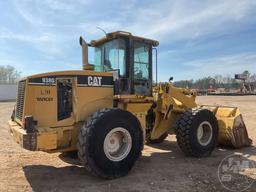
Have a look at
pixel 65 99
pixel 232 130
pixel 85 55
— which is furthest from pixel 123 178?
pixel 232 130

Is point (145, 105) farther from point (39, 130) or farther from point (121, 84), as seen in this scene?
point (39, 130)

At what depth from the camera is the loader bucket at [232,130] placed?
9258 mm

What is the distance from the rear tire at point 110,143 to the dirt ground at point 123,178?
279 millimetres

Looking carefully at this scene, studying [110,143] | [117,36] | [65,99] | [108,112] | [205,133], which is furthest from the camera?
[205,133]

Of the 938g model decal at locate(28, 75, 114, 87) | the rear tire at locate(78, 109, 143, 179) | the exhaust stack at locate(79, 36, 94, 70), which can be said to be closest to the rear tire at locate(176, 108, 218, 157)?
the rear tire at locate(78, 109, 143, 179)

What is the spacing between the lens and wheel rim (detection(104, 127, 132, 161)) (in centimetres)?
646

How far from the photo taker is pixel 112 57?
7.79 m

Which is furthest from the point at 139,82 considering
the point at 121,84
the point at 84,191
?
the point at 84,191

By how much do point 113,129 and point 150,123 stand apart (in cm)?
245

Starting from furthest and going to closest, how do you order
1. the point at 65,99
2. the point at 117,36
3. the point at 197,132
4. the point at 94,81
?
1. the point at 197,132
2. the point at 117,36
3. the point at 94,81
4. the point at 65,99

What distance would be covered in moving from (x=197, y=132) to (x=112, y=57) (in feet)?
9.31

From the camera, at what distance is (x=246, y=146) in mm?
9641

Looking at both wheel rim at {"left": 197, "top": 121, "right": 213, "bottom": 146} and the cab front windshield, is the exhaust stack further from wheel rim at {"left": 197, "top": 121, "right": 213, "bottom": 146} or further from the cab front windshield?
wheel rim at {"left": 197, "top": 121, "right": 213, "bottom": 146}

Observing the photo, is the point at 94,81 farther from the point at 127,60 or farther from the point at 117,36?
the point at 117,36
